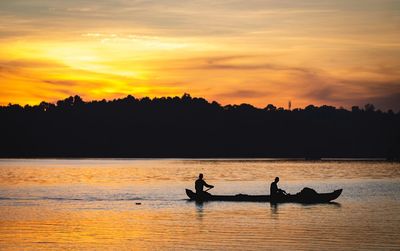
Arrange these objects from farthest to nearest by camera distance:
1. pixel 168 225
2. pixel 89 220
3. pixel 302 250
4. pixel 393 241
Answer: pixel 89 220 < pixel 168 225 < pixel 393 241 < pixel 302 250

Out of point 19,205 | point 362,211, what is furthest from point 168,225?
point 19,205

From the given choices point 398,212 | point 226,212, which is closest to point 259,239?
point 226,212

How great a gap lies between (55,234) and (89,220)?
6278 mm

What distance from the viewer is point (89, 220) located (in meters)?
39.0

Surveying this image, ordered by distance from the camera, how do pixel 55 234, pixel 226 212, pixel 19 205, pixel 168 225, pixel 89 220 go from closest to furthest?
pixel 55 234 → pixel 168 225 → pixel 89 220 → pixel 226 212 → pixel 19 205

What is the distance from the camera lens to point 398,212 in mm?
43531

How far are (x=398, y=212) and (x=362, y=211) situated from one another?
7.20 ft

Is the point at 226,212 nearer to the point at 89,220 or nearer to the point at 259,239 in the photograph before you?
the point at 89,220

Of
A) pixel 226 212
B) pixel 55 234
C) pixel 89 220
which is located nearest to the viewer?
pixel 55 234

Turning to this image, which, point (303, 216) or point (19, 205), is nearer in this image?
point (303, 216)

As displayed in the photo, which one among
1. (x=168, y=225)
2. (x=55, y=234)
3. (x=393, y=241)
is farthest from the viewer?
(x=168, y=225)

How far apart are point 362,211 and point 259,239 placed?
1590 centimetres

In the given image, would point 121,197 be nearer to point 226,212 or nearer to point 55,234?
point 226,212

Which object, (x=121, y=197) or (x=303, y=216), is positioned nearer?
(x=303, y=216)
